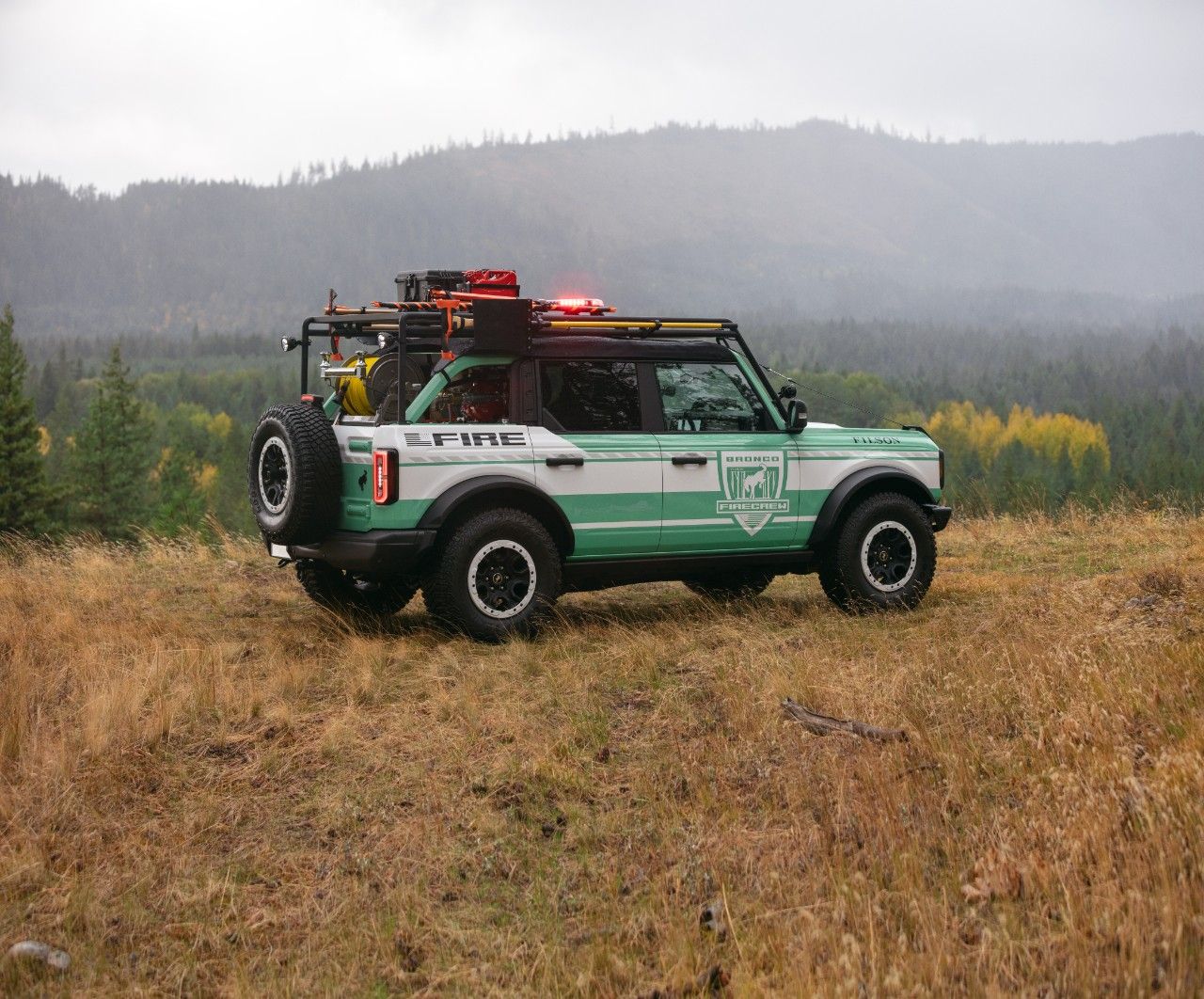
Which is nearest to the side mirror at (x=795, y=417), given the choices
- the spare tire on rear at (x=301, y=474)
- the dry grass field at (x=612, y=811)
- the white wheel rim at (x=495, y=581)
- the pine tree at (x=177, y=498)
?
the dry grass field at (x=612, y=811)

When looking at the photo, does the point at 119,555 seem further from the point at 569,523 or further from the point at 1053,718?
the point at 1053,718

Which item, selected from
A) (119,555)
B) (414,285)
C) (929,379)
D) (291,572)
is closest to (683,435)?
(414,285)

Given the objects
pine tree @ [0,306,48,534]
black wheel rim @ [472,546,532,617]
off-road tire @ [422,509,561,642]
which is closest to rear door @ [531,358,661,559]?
off-road tire @ [422,509,561,642]

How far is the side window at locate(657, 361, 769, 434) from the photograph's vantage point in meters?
8.80

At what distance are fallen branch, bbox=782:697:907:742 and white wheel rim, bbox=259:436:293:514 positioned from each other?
348 centimetres

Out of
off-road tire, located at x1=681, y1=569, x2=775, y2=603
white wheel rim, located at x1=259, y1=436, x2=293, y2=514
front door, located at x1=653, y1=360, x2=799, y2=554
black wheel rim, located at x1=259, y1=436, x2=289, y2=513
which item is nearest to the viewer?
white wheel rim, located at x1=259, y1=436, x2=293, y2=514

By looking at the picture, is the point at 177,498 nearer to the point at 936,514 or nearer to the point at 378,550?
the point at 936,514

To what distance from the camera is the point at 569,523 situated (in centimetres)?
827

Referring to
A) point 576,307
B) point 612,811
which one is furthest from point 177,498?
point 612,811

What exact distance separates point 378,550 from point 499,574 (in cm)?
80

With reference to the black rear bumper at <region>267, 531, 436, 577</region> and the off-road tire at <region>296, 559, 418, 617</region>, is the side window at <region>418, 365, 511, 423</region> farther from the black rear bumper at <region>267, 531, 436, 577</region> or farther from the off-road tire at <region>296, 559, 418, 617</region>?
the off-road tire at <region>296, 559, 418, 617</region>

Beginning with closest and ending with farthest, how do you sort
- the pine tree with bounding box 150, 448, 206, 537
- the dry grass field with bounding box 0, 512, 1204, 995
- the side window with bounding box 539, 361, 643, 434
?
the dry grass field with bounding box 0, 512, 1204, 995 → the side window with bounding box 539, 361, 643, 434 → the pine tree with bounding box 150, 448, 206, 537

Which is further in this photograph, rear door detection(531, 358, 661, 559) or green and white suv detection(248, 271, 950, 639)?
rear door detection(531, 358, 661, 559)

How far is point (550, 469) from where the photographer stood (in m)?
8.23
